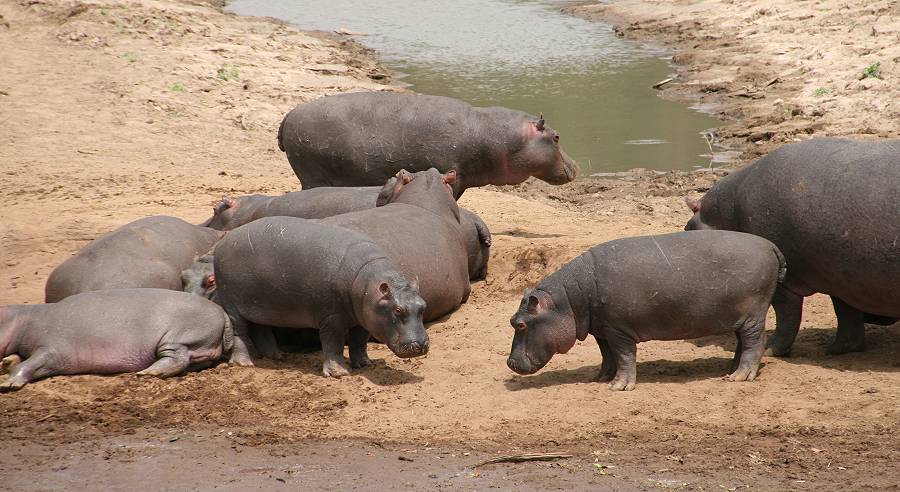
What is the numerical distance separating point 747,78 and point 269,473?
15.0m

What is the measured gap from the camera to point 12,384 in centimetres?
722

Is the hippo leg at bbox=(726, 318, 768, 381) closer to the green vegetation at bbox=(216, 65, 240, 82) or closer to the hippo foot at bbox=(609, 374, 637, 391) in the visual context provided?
the hippo foot at bbox=(609, 374, 637, 391)

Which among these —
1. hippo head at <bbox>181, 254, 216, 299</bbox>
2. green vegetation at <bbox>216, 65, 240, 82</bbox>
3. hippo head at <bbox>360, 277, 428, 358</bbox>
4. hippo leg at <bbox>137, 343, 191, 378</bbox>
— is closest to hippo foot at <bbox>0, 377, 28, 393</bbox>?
hippo leg at <bbox>137, 343, 191, 378</bbox>

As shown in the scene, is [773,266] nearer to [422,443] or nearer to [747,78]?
[422,443]

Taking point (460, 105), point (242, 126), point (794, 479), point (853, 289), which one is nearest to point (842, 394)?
point (853, 289)

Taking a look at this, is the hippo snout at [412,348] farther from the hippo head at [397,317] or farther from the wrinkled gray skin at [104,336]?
the wrinkled gray skin at [104,336]

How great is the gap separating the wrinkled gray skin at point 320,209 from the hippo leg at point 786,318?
9.88 ft

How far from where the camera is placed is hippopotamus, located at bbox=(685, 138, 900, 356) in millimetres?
7023

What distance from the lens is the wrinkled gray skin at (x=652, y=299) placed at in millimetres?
6906

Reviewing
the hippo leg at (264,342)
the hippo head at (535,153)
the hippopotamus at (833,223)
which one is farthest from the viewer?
the hippo head at (535,153)

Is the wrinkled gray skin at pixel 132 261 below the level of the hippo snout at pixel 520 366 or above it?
below

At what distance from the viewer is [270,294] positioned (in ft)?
25.3

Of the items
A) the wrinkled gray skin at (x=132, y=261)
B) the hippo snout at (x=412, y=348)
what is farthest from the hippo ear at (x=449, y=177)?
the hippo snout at (x=412, y=348)

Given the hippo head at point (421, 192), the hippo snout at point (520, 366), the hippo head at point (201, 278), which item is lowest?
the hippo head at point (201, 278)
